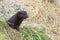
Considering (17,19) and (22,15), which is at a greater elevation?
(22,15)

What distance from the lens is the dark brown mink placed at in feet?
19.9

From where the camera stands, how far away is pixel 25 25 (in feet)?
21.2

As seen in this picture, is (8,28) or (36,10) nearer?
(8,28)

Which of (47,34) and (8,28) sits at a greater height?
(8,28)

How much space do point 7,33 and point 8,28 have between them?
18cm

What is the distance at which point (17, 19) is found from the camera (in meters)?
6.23

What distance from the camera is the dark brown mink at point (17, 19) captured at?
19.9 ft

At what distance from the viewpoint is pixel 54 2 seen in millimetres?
8875


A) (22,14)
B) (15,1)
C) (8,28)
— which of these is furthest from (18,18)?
(15,1)

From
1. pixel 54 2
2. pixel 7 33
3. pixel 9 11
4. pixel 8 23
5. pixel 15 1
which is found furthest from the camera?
pixel 54 2

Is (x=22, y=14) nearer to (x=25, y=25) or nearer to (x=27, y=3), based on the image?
(x=25, y=25)

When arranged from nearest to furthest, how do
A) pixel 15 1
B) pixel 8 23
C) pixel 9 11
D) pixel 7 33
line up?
1. pixel 7 33
2. pixel 8 23
3. pixel 9 11
4. pixel 15 1

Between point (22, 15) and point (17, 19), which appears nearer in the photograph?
point (22, 15)

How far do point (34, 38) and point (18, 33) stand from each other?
0.42 m
